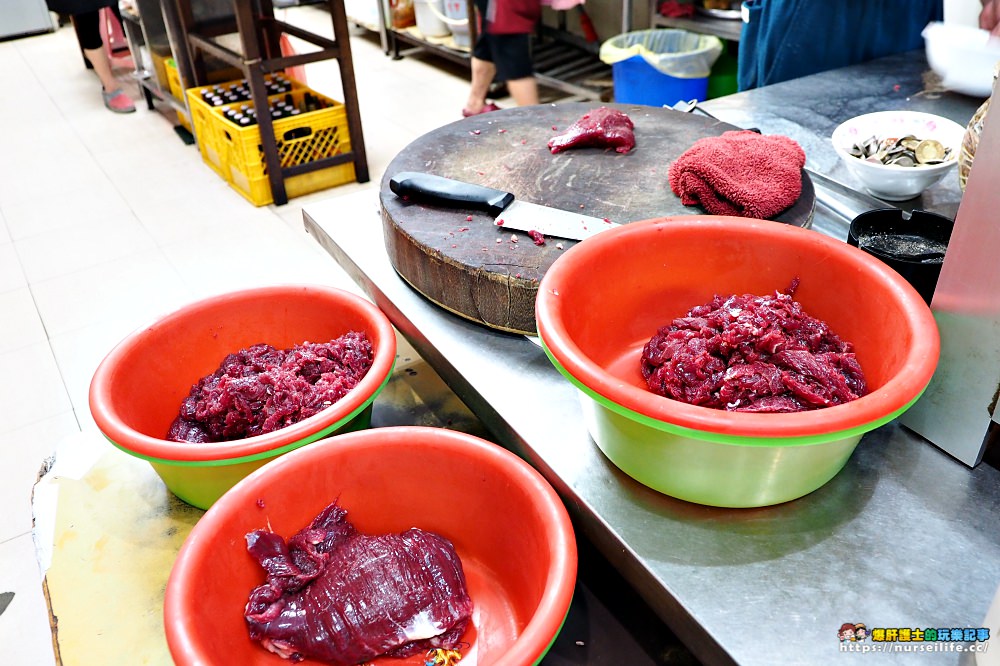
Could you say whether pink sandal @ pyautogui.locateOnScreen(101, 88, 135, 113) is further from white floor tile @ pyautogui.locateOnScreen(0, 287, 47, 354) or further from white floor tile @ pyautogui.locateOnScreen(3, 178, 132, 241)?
white floor tile @ pyautogui.locateOnScreen(0, 287, 47, 354)

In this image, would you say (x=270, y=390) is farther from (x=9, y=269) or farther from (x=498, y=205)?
(x=9, y=269)

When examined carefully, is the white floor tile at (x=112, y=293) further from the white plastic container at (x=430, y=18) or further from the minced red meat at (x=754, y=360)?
the white plastic container at (x=430, y=18)

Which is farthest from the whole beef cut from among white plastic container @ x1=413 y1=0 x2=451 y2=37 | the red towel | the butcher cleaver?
white plastic container @ x1=413 y1=0 x2=451 y2=37

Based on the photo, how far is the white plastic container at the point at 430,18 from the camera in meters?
5.12

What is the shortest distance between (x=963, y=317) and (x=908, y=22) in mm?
2050

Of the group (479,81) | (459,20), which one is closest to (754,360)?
(479,81)

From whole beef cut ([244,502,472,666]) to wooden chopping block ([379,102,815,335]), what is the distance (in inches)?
18.0

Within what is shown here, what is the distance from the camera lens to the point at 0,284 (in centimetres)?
308

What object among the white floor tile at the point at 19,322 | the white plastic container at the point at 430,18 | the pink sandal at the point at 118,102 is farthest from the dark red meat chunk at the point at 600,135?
the pink sandal at the point at 118,102

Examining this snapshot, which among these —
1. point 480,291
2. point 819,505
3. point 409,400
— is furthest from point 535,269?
point 819,505

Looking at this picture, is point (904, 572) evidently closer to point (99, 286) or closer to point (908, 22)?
point (908, 22)

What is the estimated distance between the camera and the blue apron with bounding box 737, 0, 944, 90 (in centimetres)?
253

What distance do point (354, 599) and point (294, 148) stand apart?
9.68 ft

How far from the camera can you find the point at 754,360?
1025 mm
